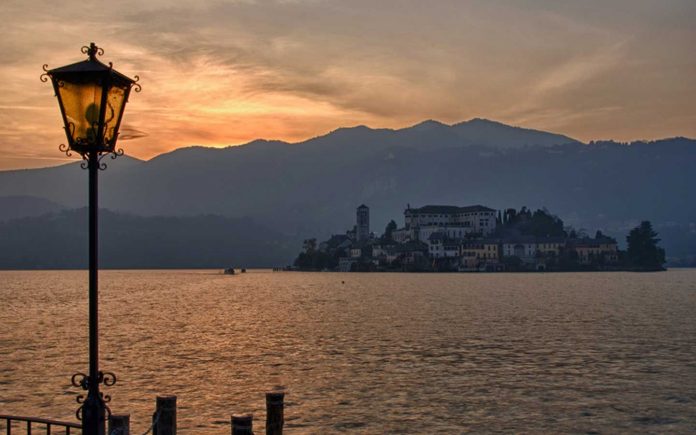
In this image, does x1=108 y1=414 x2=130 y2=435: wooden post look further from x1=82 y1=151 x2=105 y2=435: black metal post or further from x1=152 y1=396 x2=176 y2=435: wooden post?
x1=82 y1=151 x2=105 y2=435: black metal post

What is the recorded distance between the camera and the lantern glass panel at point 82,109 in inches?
537

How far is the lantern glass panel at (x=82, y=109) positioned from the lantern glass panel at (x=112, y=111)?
17 cm

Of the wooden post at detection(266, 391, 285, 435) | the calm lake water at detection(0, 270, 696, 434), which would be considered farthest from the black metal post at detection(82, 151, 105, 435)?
the calm lake water at detection(0, 270, 696, 434)

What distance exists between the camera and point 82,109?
13734mm

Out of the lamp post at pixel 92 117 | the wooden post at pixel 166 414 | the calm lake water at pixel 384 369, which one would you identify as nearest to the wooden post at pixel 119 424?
the wooden post at pixel 166 414

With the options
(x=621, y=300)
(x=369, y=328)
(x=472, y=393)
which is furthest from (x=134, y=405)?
(x=621, y=300)

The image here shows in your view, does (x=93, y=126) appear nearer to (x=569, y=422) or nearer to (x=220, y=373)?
(x=569, y=422)

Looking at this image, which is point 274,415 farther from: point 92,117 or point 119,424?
point 92,117

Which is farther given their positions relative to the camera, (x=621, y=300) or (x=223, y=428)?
(x=621, y=300)

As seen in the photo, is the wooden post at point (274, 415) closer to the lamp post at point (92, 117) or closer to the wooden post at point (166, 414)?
the wooden post at point (166, 414)

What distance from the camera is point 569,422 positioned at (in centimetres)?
3634

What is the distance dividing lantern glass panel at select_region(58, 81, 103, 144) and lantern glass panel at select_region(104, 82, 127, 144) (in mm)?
168

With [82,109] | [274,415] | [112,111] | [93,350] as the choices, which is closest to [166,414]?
[274,415]

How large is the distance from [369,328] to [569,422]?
172 feet
